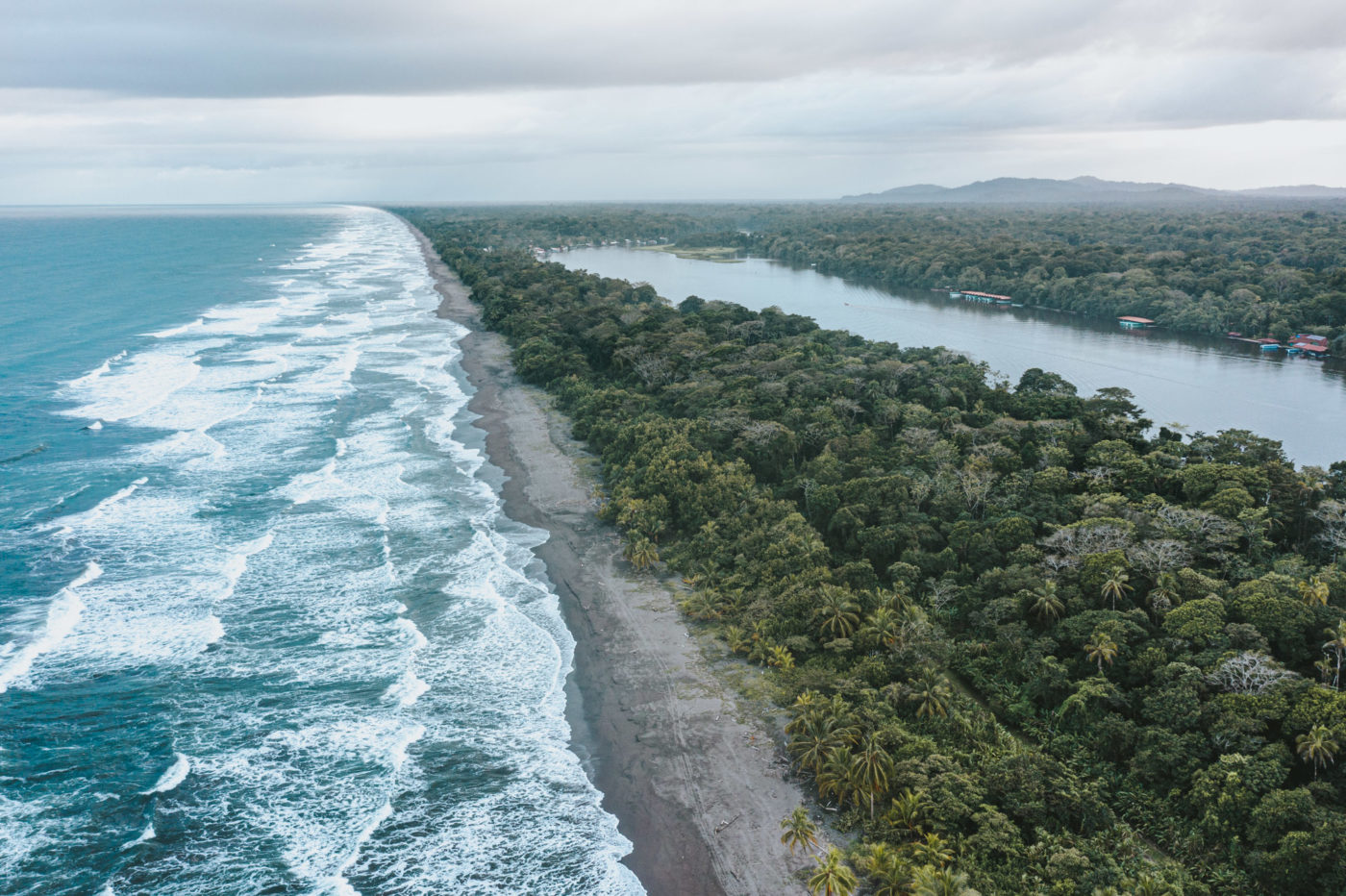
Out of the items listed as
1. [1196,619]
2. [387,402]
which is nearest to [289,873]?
[1196,619]

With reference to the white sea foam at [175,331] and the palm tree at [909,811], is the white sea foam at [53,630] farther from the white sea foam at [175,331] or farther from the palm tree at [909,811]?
the white sea foam at [175,331]

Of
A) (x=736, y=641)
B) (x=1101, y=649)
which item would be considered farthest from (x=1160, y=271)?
(x=736, y=641)

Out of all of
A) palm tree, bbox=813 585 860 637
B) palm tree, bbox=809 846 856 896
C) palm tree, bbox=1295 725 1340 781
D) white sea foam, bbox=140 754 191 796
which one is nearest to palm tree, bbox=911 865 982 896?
palm tree, bbox=809 846 856 896

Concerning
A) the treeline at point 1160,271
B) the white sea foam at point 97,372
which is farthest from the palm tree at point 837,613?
the treeline at point 1160,271

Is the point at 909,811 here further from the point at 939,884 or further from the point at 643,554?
the point at 643,554

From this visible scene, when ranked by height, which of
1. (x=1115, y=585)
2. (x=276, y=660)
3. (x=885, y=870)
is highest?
(x=1115, y=585)

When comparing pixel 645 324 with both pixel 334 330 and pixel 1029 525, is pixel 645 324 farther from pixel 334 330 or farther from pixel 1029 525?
pixel 1029 525

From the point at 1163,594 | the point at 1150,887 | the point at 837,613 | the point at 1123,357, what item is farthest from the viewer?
the point at 1123,357
